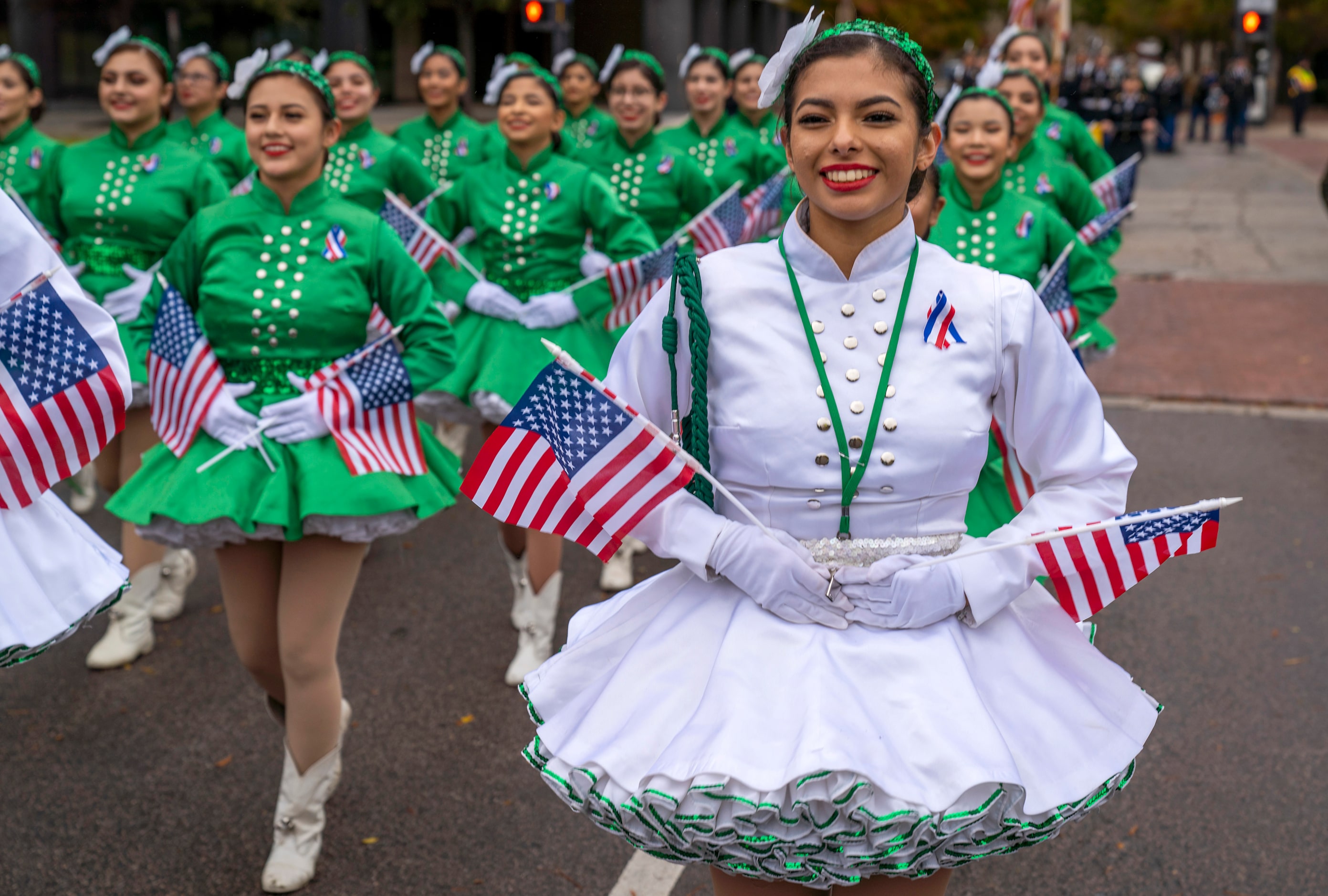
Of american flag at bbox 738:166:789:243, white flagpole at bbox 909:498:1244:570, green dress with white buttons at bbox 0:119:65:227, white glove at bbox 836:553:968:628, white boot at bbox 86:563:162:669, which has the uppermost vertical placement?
green dress with white buttons at bbox 0:119:65:227

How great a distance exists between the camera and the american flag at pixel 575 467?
2.31 meters

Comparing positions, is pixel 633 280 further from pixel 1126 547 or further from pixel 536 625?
pixel 1126 547

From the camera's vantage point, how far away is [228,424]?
3.60 m

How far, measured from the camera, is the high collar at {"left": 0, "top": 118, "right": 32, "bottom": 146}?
21.5 feet

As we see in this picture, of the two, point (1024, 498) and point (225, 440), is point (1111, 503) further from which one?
point (225, 440)

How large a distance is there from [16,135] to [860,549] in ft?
18.6

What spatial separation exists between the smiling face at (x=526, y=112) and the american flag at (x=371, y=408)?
6.32 feet

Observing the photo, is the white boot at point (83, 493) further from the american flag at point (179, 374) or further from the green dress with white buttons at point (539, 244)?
the american flag at point (179, 374)

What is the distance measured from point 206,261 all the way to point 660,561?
3035 mm

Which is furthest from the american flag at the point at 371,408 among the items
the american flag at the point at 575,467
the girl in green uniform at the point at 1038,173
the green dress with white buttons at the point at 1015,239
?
the girl in green uniform at the point at 1038,173

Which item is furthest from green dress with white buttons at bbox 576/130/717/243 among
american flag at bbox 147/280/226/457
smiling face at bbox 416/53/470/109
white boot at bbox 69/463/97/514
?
american flag at bbox 147/280/226/457

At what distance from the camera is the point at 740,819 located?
2.01 meters

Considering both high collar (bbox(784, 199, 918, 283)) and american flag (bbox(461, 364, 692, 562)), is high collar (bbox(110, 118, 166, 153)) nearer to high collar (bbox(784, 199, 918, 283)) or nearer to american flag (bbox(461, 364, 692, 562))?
american flag (bbox(461, 364, 692, 562))

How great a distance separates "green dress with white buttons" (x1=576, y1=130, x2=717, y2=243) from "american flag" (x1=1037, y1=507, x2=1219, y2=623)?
520cm
